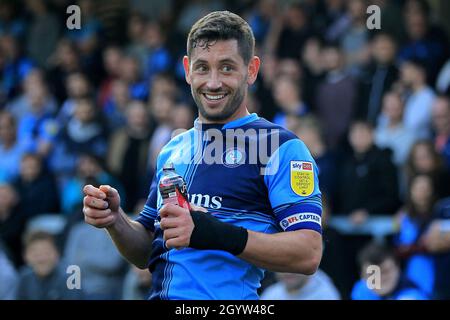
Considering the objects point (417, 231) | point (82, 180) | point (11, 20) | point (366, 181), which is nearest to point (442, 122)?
point (366, 181)

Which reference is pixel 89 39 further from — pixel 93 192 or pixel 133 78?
pixel 93 192

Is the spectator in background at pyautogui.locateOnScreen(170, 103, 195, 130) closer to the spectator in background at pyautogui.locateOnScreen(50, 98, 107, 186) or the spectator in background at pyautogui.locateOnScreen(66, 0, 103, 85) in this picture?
the spectator in background at pyautogui.locateOnScreen(50, 98, 107, 186)

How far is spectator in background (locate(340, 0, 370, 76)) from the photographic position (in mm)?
10703

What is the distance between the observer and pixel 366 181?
30.0ft

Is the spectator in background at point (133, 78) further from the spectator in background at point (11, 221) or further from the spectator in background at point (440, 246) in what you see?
the spectator in background at point (440, 246)

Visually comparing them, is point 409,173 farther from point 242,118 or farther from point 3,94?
point 3,94

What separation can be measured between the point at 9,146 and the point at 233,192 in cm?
790

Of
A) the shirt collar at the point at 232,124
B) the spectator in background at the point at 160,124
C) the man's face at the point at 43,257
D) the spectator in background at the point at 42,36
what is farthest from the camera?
the spectator in background at the point at 42,36

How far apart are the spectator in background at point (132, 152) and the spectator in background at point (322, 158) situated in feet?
6.32

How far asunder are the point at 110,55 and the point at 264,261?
29.6 ft

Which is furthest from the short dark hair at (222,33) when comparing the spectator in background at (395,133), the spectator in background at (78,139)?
the spectator in background at (78,139)

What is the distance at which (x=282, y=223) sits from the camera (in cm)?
429

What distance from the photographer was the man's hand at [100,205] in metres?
4.37
